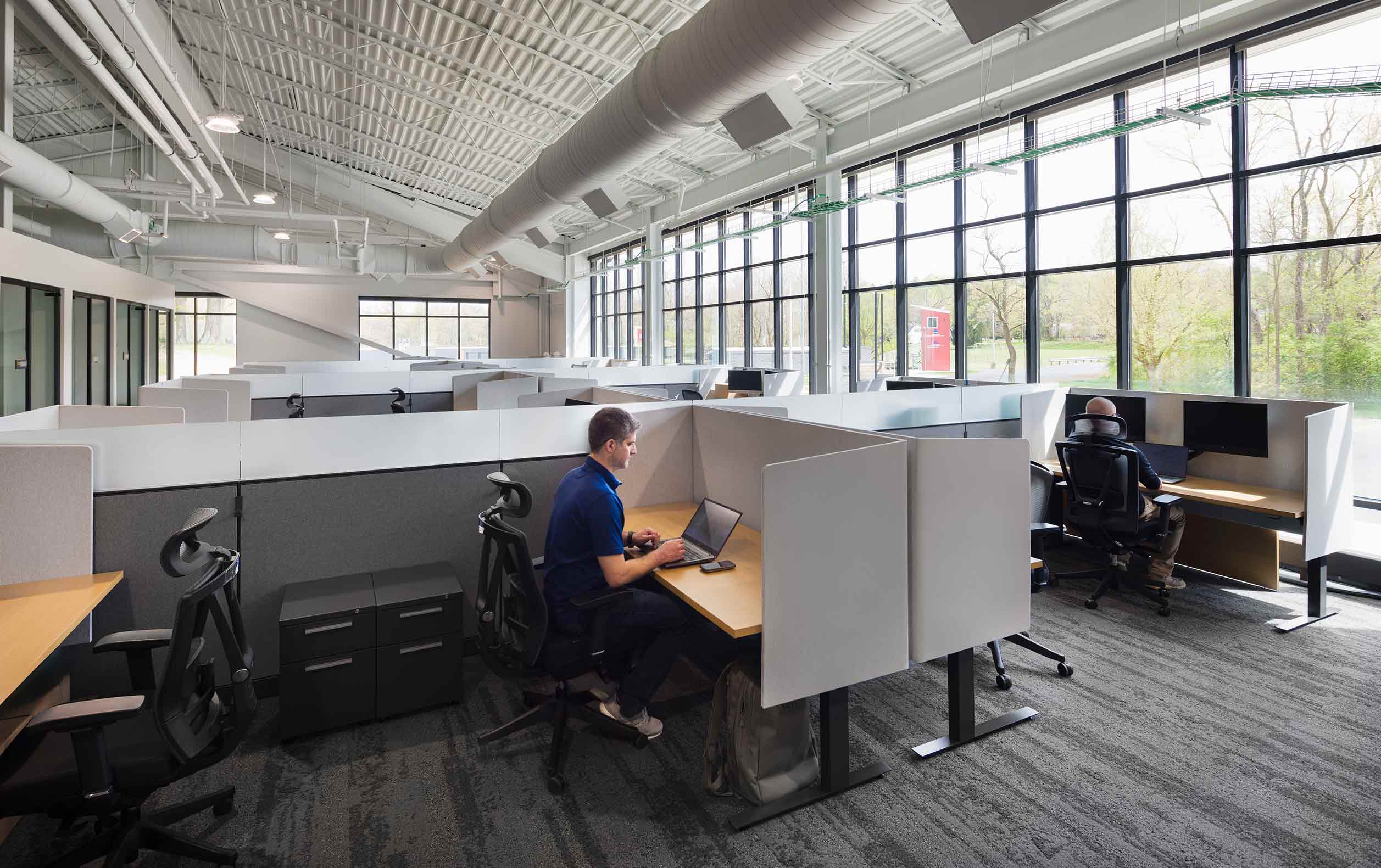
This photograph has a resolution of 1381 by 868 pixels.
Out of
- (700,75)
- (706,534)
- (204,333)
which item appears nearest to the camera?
(706,534)

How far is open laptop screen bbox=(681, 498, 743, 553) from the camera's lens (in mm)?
2742

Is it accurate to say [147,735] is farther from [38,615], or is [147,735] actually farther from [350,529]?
[350,529]

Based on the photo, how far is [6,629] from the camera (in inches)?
78.1

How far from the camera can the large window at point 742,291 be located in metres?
9.82

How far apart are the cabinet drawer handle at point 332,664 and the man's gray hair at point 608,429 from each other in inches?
47.5

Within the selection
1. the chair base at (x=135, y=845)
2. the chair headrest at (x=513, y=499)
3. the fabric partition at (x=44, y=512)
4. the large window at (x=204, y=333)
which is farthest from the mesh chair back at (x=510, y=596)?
the large window at (x=204, y=333)

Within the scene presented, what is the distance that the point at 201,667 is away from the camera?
73.6 inches

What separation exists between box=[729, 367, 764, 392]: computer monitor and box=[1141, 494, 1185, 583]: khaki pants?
16.7ft

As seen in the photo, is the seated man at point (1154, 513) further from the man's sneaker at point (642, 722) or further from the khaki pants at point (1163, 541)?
the man's sneaker at point (642, 722)

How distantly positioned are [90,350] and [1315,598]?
505 inches

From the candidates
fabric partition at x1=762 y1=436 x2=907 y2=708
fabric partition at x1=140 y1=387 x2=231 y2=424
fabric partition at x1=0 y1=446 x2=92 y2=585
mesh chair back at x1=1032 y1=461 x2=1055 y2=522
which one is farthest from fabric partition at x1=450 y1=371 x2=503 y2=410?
fabric partition at x1=762 y1=436 x2=907 y2=708

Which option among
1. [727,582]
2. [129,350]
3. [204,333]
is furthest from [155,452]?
[204,333]

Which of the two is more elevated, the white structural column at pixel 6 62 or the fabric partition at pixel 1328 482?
the white structural column at pixel 6 62

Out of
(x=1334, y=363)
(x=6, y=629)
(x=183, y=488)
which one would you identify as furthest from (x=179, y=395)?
(x=1334, y=363)
